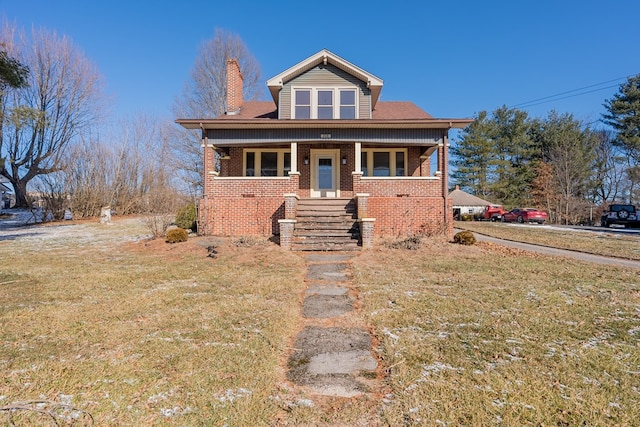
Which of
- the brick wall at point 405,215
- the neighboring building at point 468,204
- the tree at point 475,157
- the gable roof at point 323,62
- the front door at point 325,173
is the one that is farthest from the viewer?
the tree at point 475,157

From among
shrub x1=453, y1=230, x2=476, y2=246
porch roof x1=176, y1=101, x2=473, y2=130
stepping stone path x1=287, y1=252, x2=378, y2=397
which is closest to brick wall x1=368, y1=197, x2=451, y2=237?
shrub x1=453, y1=230, x2=476, y2=246

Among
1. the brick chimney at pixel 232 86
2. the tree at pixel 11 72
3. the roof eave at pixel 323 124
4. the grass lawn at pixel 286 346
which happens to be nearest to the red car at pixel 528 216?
the roof eave at pixel 323 124

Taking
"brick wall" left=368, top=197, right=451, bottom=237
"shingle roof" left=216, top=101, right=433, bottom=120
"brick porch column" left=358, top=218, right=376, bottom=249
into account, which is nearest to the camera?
"brick porch column" left=358, top=218, right=376, bottom=249

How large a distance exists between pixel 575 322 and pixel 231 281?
4978mm

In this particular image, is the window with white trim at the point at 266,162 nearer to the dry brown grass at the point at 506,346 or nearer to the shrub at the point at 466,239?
the shrub at the point at 466,239

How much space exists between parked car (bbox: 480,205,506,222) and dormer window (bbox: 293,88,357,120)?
22419 mm

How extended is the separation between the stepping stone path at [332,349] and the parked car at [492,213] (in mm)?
29322

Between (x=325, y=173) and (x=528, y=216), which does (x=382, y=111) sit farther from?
(x=528, y=216)

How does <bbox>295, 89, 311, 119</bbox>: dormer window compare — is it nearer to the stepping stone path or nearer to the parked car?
the stepping stone path

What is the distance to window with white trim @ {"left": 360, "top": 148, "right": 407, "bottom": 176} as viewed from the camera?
1509cm

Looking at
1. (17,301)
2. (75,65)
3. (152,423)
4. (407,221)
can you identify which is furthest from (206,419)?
(75,65)

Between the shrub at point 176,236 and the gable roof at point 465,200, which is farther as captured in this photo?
the gable roof at point 465,200

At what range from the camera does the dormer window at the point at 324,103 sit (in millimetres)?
14000

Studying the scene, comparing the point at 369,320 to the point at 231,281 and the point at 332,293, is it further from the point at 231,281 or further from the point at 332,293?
the point at 231,281
